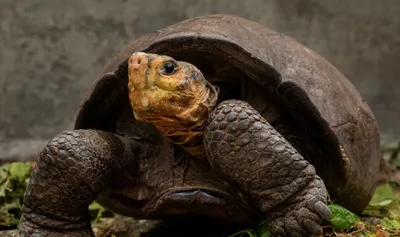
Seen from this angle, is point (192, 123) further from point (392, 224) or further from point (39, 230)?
point (392, 224)

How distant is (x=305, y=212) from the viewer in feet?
7.51

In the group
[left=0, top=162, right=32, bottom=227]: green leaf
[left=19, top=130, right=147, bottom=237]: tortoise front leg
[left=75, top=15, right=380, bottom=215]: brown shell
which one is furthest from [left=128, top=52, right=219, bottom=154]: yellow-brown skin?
[left=0, top=162, right=32, bottom=227]: green leaf

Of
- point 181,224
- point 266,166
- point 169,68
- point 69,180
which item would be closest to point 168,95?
point 169,68

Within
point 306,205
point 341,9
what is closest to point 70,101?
point 341,9

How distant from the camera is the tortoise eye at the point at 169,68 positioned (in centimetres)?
229

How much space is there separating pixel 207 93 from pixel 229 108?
212 mm

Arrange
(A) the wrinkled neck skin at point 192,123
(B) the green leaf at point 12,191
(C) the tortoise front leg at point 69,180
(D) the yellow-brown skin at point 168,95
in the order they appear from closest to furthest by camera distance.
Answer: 1. (D) the yellow-brown skin at point 168,95
2. (A) the wrinkled neck skin at point 192,123
3. (C) the tortoise front leg at point 69,180
4. (B) the green leaf at point 12,191

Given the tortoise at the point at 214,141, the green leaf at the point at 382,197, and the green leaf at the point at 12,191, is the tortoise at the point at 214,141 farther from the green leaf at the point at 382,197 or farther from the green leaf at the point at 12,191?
the green leaf at the point at 12,191

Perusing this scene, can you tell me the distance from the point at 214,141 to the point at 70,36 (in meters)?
3.45

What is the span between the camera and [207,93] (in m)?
2.47

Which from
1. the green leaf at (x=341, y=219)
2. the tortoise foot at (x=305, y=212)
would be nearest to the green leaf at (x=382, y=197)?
the green leaf at (x=341, y=219)

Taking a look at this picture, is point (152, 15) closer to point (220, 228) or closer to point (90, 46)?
point (90, 46)

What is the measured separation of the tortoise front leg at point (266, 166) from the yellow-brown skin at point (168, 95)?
111mm

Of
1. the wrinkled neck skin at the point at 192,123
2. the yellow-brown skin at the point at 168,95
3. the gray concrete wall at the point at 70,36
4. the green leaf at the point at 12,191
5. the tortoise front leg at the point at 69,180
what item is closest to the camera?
the yellow-brown skin at the point at 168,95
